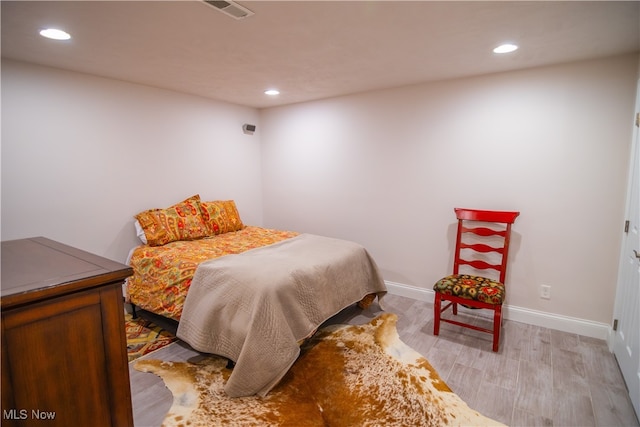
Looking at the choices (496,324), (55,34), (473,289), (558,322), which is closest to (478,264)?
(473,289)

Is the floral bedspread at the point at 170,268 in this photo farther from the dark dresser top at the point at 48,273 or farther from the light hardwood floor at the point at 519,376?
the dark dresser top at the point at 48,273

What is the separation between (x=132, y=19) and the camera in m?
1.93

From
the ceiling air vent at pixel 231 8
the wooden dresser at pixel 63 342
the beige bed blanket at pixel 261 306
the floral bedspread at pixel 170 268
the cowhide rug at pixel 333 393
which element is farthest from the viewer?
the floral bedspread at pixel 170 268

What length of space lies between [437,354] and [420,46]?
7.68ft

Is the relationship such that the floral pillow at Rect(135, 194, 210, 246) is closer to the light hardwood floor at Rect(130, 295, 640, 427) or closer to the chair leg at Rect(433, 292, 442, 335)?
the light hardwood floor at Rect(130, 295, 640, 427)

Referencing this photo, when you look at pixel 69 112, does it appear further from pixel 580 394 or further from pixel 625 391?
pixel 625 391

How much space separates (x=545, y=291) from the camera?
298 centimetres

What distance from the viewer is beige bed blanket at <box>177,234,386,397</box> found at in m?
2.06

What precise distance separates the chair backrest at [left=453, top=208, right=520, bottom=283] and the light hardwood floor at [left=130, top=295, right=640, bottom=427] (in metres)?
0.56

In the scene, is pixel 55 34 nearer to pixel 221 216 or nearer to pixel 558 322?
pixel 221 216

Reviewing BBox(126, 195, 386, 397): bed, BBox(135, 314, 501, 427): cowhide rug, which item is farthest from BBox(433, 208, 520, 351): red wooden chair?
BBox(126, 195, 386, 397): bed

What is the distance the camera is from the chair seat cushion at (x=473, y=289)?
2.54 metres

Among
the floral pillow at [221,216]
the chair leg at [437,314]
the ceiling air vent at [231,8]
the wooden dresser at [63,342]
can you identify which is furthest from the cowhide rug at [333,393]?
the ceiling air vent at [231,8]

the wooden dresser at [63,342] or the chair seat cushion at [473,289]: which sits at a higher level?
the wooden dresser at [63,342]
